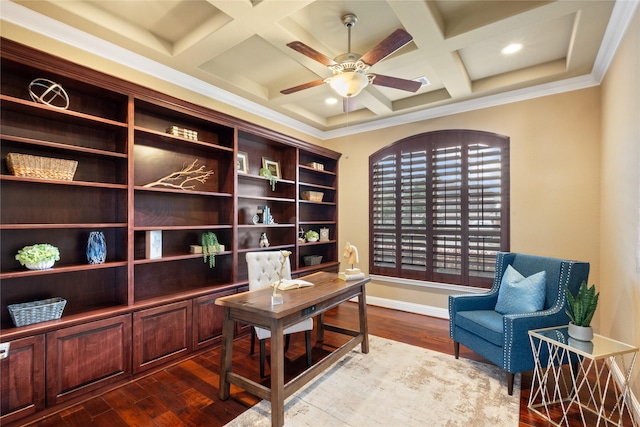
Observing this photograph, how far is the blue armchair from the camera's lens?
224cm

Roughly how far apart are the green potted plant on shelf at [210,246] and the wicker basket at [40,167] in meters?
1.26

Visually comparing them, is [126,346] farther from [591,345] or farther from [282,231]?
[591,345]

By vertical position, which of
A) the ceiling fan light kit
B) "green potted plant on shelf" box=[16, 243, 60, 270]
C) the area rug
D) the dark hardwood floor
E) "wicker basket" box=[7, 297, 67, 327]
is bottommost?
the dark hardwood floor

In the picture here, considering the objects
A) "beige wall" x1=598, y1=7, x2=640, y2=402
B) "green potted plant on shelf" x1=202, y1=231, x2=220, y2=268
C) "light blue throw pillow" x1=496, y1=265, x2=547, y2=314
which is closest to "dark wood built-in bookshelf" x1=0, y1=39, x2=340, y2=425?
"green potted plant on shelf" x1=202, y1=231, x2=220, y2=268

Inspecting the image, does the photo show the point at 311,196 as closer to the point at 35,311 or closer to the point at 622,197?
the point at 35,311

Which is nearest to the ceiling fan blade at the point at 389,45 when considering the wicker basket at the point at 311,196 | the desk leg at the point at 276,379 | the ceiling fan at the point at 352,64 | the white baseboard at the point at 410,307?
the ceiling fan at the point at 352,64

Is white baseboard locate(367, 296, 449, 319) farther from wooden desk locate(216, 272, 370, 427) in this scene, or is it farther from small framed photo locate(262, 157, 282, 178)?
small framed photo locate(262, 157, 282, 178)

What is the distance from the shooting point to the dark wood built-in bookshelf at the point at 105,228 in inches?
82.1

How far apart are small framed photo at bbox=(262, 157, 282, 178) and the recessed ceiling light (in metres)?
2.95

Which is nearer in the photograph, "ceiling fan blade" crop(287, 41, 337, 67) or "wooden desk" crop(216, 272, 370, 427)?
"wooden desk" crop(216, 272, 370, 427)

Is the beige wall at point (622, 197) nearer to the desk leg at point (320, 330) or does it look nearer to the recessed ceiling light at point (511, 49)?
the recessed ceiling light at point (511, 49)

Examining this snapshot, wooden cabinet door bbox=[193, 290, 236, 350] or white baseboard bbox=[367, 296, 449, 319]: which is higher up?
wooden cabinet door bbox=[193, 290, 236, 350]

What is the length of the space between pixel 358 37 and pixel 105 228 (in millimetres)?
2879

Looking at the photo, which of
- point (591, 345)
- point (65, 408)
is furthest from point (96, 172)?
point (591, 345)
